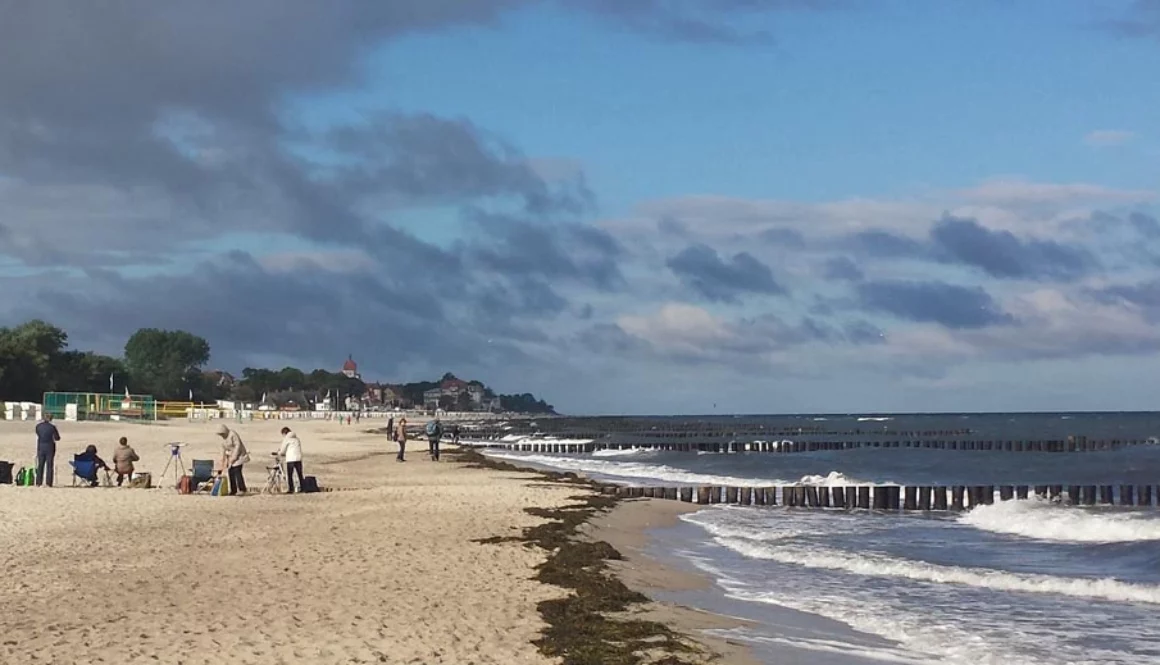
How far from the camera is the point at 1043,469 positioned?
147ft

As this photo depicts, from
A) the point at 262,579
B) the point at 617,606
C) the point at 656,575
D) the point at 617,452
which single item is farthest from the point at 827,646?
the point at 617,452

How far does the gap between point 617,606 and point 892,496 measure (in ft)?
58.5

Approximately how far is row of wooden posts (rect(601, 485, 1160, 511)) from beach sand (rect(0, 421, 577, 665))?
6168mm

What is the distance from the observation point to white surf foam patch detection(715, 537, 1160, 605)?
13484mm

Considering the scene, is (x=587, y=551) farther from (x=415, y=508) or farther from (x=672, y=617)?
(x=415, y=508)

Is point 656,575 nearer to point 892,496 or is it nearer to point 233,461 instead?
point 233,461

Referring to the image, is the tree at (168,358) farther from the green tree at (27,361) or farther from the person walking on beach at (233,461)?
the person walking on beach at (233,461)

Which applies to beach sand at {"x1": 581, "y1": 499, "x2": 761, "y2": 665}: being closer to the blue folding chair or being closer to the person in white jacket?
the person in white jacket

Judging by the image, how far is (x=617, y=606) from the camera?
36.3 feet

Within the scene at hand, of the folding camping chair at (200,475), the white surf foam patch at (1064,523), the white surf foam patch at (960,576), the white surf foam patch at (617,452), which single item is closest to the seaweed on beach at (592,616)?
→ the white surf foam patch at (960,576)

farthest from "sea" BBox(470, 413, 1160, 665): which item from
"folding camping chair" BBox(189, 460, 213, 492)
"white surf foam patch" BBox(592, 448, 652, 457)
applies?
"white surf foam patch" BBox(592, 448, 652, 457)

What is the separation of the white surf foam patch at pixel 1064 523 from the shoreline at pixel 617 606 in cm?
789

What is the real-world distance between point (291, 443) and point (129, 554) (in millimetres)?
9707

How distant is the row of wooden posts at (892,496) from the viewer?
26.8 m
